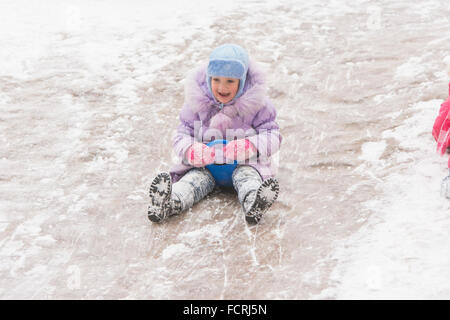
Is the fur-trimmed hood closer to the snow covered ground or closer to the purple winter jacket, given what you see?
the purple winter jacket

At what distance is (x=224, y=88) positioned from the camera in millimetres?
3305

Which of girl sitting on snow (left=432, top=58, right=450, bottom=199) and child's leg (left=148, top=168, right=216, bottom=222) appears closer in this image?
child's leg (left=148, top=168, right=216, bottom=222)

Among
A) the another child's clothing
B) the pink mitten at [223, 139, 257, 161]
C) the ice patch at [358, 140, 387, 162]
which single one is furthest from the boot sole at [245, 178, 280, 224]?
the another child's clothing

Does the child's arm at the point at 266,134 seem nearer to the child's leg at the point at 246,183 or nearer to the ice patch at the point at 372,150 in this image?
the child's leg at the point at 246,183

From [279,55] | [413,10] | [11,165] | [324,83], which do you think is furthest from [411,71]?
[11,165]

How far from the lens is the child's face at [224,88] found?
3.29 metres

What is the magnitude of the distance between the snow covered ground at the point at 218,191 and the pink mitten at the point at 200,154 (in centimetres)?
27

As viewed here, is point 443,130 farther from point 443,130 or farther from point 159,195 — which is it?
point 159,195

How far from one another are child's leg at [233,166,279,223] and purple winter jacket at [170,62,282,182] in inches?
3.7

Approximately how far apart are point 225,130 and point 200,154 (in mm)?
258

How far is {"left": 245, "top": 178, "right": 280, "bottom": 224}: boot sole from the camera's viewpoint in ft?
9.71

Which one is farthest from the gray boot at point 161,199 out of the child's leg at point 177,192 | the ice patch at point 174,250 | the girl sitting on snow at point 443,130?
the girl sitting on snow at point 443,130

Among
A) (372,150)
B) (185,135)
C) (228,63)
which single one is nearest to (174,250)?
(185,135)

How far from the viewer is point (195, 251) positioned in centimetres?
288
